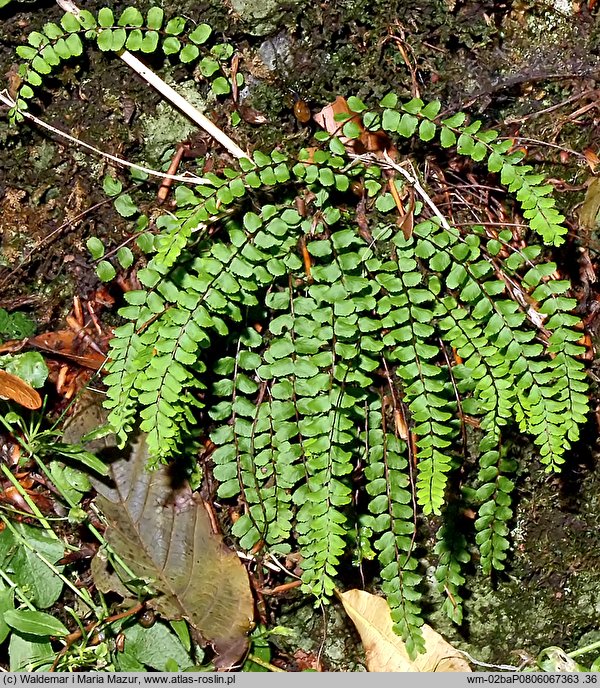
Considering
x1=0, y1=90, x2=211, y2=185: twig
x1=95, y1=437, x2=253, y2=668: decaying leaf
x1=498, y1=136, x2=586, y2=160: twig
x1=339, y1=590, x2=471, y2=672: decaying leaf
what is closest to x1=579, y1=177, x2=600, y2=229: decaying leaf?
x1=498, y1=136, x2=586, y2=160: twig

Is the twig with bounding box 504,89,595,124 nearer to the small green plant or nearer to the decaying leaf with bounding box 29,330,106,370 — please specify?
the decaying leaf with bounding box 29,330,106,370

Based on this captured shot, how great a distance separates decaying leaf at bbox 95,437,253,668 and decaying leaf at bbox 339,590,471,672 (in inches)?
18.9

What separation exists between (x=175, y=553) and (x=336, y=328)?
4.36 feet

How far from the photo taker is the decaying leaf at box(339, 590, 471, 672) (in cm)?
317

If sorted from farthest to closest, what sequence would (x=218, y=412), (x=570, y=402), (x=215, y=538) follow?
1. (x=215, y=538)
2. (x=218, y=412)
3. (x=570, y=402)

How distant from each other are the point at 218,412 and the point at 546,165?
5.87ft

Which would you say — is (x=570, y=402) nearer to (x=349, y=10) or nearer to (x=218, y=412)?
(x=218, y=412)

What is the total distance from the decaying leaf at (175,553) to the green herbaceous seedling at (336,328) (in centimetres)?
34

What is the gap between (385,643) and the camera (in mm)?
3182

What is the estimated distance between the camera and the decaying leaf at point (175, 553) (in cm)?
321

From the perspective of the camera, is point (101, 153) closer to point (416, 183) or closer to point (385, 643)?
point (416, 183)

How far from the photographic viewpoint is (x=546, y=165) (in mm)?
3221

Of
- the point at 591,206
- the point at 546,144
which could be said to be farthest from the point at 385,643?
the point at 546,144
